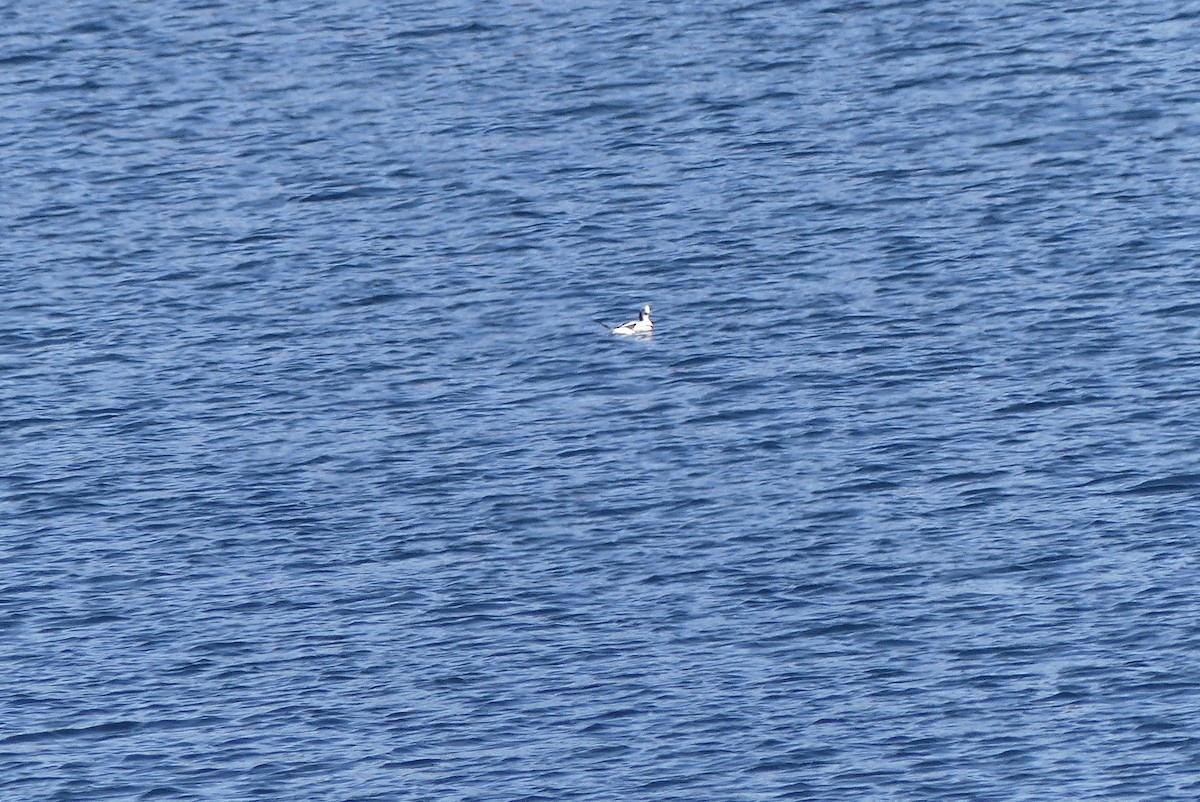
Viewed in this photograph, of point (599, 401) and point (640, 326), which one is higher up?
point (640, 326)

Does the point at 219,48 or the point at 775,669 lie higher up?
the point at 219,48

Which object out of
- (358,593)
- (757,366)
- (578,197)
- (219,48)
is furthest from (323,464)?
(219,48)

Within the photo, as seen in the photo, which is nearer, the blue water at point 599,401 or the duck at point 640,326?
the blue water at point 599,401

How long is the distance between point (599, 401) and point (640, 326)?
2.96 meters

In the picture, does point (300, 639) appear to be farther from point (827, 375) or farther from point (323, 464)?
point (827, 375)

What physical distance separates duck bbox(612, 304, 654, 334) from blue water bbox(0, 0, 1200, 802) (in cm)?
89

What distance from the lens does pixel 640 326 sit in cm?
6041

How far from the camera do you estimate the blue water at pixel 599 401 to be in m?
45.7

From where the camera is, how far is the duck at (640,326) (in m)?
60.4

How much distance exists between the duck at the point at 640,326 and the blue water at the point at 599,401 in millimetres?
892

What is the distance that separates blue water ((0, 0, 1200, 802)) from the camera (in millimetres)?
45688

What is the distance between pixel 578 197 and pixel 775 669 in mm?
23027

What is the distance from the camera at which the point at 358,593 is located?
5038 centimetres

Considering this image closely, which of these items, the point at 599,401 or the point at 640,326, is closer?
the point at 599,401
